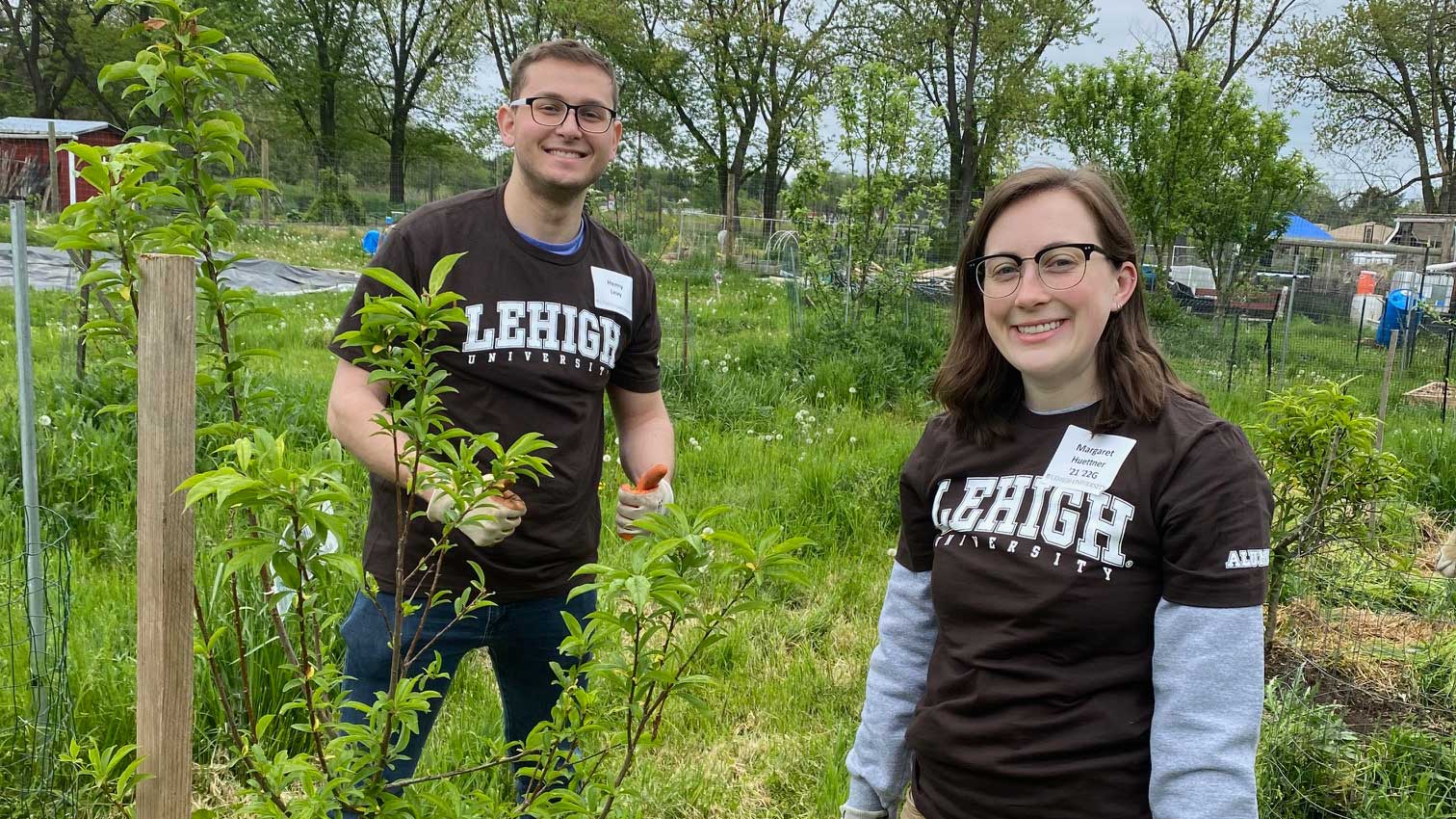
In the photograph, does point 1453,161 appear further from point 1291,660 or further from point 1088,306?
point 1088,306

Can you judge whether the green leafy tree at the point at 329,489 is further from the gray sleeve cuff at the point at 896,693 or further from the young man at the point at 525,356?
the young man at the point at 525,356

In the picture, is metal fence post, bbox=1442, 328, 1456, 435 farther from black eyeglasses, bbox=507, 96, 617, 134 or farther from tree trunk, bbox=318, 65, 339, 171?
tree trunk, bbox=318, 65, 339, 171

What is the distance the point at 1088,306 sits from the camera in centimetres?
144

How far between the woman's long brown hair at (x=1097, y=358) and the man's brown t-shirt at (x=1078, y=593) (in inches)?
1.8

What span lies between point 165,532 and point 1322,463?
2766mm

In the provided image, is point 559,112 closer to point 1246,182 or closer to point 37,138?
point 1246,182

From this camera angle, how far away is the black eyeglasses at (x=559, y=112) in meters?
1.97

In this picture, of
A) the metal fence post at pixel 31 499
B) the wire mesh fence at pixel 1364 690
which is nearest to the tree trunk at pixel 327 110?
the metal fence post at pixel 31 499

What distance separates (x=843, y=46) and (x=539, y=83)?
31.3 m

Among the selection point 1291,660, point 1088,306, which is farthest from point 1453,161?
point 1088,306

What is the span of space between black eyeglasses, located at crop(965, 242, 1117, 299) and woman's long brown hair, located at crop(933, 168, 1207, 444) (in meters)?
0.06

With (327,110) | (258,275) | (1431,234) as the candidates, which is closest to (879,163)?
(258,275)

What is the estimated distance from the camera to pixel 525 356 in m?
1.98

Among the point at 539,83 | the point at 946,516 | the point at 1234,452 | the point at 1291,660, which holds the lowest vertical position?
the point at 1291,660
